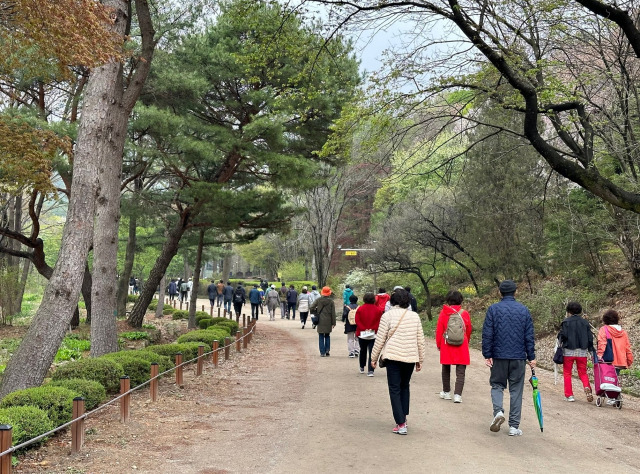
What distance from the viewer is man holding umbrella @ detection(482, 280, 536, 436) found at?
7.06m

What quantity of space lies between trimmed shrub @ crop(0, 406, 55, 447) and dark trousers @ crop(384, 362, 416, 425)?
3715mm

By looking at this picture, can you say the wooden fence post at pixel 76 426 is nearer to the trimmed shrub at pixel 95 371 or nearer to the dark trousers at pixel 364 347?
the trimmed shrub at pixel 95 371

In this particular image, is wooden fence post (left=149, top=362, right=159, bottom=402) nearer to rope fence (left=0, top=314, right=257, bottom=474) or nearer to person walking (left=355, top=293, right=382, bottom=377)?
rope fence (left=0, top=314, right=257, bottom=474)

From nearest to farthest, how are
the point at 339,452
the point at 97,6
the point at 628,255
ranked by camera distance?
the point at 339,452 → the point at 97,6 → the point at 628,255

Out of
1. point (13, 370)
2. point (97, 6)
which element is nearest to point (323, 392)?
point (13, 370)

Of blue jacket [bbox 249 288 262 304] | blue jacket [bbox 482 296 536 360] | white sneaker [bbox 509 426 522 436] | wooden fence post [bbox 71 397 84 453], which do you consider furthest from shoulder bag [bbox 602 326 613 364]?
blue jacket [bbox 249 288 262 304]

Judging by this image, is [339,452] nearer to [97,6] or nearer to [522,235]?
[97,6]

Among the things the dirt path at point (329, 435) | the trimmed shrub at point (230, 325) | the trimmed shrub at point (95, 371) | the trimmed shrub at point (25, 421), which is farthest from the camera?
the trimmed shrub at point (230, 325)

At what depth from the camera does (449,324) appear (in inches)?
357

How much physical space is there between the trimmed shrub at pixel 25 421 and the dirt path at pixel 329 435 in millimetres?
278

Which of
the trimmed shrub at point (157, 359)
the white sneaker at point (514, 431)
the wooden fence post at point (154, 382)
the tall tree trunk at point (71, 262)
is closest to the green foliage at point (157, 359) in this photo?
the trimmed shrub at point (157, 359)

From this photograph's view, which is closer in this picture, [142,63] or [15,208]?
[142,63]

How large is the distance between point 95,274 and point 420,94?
7.52m

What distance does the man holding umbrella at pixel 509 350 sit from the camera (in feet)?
23.2
